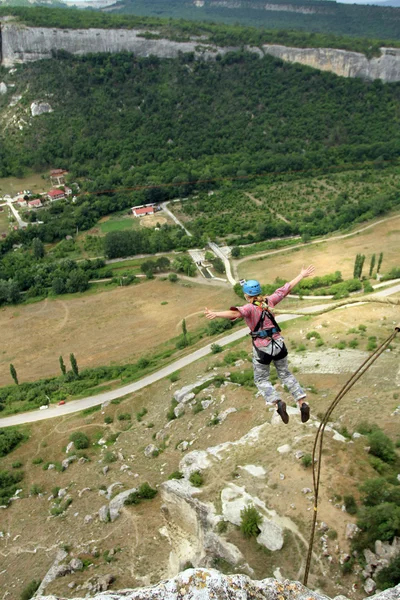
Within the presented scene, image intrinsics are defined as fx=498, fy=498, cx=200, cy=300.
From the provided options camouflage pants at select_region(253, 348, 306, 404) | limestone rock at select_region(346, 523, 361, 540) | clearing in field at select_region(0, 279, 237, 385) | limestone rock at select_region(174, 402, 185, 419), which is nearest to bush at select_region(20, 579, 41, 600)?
limestone rock at select_region(174, 402, 185, 419)

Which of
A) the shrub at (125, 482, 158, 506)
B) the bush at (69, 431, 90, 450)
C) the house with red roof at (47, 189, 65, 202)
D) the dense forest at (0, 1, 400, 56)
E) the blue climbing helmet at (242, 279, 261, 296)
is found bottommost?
the bush at (69, 431, 90, 450)

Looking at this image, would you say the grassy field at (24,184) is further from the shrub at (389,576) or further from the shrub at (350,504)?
the shrub at (389,576)

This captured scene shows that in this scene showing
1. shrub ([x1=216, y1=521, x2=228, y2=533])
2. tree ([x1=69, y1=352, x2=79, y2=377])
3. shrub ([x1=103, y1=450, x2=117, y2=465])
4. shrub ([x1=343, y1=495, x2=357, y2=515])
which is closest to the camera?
shrub ([x1=343, y1=495, x2=357, y2=515])

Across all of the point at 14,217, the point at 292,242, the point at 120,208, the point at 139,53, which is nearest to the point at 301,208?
the point at 292,242

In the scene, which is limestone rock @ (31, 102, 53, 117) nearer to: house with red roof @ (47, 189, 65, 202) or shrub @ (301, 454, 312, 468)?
house with red roof @ (47, 189, 65, 202)

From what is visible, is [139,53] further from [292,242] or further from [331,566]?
[331,566]

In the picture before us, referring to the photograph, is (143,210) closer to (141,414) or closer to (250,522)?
(141,414)

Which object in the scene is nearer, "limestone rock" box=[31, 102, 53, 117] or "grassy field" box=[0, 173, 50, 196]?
"grassy field" box=[0, 173, 50, 196]

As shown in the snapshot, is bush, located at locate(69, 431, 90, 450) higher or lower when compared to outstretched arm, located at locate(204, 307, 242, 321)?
lower
